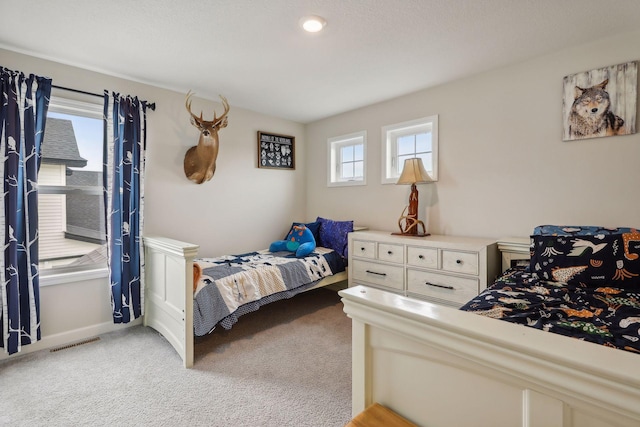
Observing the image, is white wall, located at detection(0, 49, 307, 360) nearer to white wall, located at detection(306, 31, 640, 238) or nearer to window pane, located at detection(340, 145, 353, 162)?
window pane, located at detection(340, 145, 353, 162)

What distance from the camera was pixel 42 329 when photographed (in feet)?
8.11

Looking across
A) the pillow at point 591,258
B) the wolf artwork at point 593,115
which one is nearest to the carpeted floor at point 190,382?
the pillow at point 591,258

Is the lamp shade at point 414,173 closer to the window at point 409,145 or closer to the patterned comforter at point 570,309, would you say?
the window at point 409,145

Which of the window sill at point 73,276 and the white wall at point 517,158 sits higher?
the white wall at point 517,158

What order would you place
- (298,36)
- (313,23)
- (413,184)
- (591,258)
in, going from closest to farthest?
(591,258)
(313,23)
(298,36)
(413,184)

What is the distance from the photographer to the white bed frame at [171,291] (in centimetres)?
219

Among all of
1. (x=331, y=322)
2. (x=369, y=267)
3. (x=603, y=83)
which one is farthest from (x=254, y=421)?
(x=603, y=83)

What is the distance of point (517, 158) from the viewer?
265 centimetres

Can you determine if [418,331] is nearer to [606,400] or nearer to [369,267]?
[606,400]

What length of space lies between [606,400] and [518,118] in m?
2.61

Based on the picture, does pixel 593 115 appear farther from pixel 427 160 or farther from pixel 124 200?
pixel 124 200

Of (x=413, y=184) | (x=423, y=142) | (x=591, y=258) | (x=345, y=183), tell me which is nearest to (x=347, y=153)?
(x=345, y=183)

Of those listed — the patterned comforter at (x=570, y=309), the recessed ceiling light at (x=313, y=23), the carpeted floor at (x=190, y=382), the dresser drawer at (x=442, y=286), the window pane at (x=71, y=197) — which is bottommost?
the carpeted floor at (x=190, y=382)

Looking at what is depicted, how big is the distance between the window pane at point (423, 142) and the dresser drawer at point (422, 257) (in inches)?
44.9
